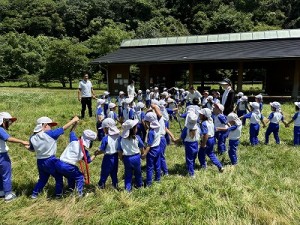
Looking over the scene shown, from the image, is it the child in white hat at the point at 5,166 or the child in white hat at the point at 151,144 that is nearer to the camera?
the child in white hat at the point at 5,166

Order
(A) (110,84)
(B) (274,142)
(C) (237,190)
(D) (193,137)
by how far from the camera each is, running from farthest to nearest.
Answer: (A) (110,84), (B) (274,142), (D) (193,137), (C) (237,190)

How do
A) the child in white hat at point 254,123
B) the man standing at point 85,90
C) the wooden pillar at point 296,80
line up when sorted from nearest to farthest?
the child in white hat at point 254,123
the man standing at point 85,90
the wooden pillar at point 296,80

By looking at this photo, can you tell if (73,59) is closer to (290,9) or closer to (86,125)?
(86,125)

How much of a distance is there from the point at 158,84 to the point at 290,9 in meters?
30.7

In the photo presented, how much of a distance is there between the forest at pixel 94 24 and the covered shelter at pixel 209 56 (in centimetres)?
1000

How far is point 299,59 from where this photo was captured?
1666 centimetres

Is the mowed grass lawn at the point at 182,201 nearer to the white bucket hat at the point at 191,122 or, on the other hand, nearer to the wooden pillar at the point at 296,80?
the white bucket hat at the point at 191,122

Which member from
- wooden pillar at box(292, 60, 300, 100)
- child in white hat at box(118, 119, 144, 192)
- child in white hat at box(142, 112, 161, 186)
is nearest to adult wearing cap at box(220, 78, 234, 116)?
child in white hat at box(142, 112, 161, 186)

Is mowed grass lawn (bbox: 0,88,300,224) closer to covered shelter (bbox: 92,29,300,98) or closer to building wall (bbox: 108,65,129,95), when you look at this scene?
covered shelter (bbox: 92,29,300,98)

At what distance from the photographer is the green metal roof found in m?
21.9

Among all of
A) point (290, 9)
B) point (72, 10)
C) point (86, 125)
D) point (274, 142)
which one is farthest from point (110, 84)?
point (72, 10)

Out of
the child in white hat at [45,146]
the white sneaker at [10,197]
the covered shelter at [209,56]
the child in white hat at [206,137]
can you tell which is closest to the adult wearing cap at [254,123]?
the child in white hat at [206,137]

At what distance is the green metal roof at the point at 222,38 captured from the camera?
21909 mm

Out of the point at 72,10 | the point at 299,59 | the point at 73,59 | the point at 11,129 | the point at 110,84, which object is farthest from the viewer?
the point at 72,10
